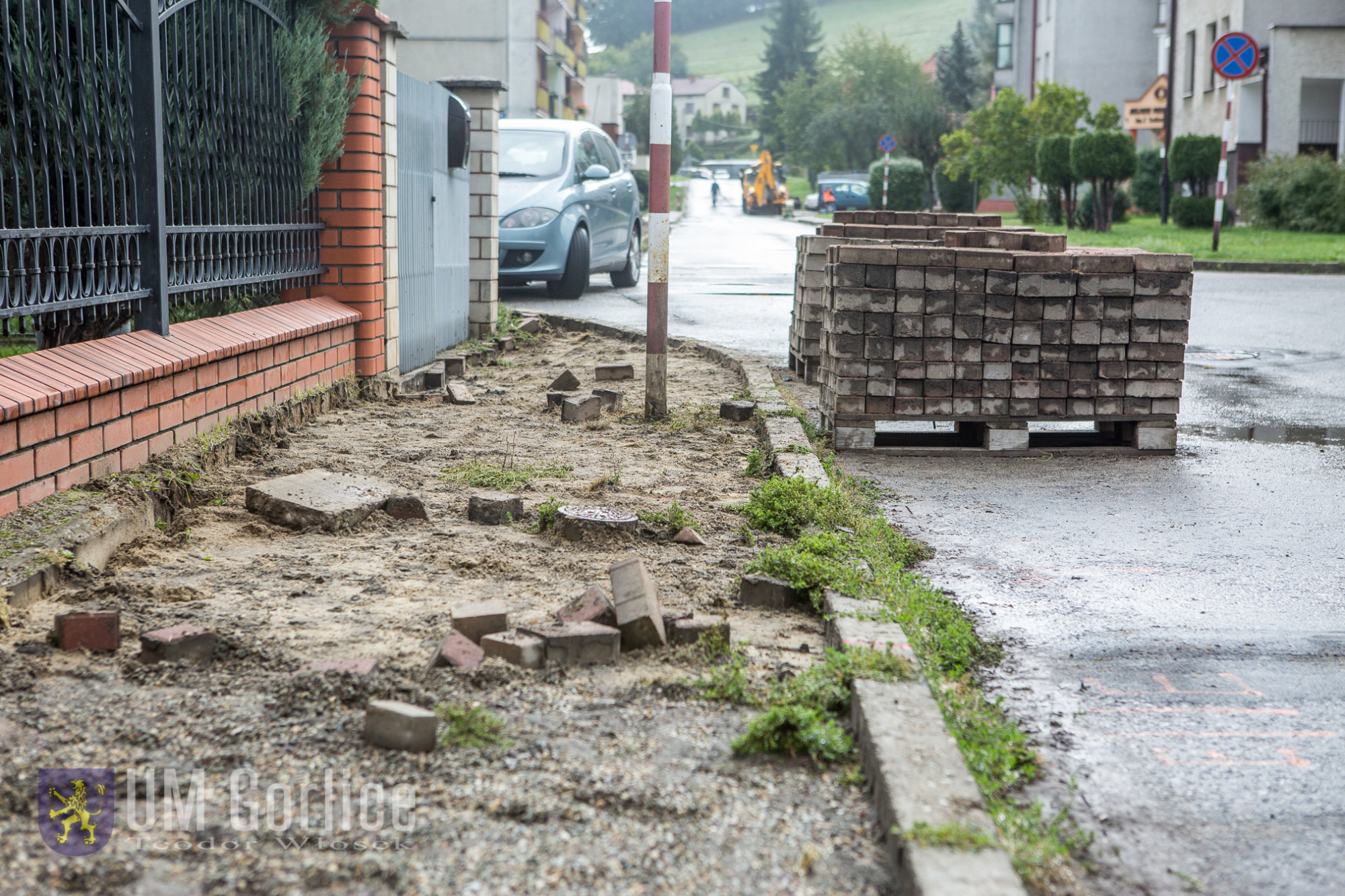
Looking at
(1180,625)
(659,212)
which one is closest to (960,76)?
(659,212)

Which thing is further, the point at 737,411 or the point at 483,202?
the point at 483,202

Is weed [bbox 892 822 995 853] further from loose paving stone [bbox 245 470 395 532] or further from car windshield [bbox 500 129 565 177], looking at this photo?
car windshield [bbox 500 129 565 177]

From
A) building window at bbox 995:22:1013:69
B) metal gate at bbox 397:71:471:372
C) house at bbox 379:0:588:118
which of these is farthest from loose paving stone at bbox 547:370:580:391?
building window at bbox 995:22:1013:69

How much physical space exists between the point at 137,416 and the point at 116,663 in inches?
73.0

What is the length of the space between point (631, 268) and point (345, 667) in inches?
543

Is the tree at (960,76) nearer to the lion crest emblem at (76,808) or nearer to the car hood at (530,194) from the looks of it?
the car hood at (530,194)

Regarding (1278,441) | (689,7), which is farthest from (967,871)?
(689,7)

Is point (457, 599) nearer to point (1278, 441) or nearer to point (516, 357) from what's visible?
point (1278, 441)

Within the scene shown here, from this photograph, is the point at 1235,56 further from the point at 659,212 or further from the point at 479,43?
the point at 479,43

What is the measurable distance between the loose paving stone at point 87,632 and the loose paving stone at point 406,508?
1448 millimetres

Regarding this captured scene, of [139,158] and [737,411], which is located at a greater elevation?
[139,158]

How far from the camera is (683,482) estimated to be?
17.3 feet

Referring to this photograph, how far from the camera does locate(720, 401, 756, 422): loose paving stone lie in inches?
267

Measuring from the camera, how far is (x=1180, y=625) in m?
3.70
